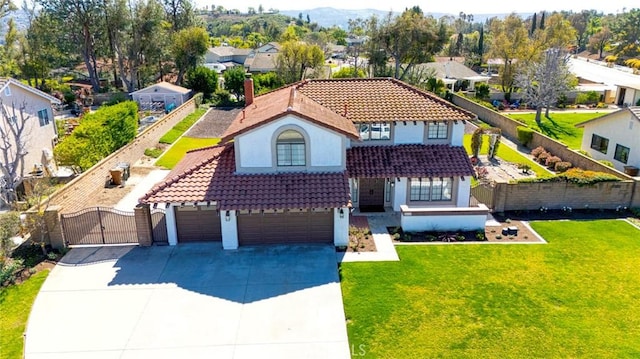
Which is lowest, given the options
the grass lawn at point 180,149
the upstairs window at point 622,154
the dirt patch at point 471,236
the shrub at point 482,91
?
the dirt patch at point 471,236

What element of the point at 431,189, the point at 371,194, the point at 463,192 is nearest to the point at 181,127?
the point at 371,194

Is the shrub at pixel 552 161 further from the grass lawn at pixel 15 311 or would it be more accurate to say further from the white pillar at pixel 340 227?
the grass lawn at pixel 15 311

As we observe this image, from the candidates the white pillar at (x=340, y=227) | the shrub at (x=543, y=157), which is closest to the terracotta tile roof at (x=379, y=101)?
the white pillar at (x=340, y=227)

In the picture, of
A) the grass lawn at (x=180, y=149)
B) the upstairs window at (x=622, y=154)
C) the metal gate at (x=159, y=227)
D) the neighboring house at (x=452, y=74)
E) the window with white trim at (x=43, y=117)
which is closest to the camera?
the metal gate at (x=159, y=227)

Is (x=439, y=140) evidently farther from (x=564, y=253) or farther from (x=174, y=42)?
(x=174, y=42)

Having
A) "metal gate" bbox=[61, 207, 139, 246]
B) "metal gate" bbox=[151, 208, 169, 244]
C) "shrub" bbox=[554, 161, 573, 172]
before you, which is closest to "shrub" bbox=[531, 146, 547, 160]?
"shrub" bbox=[554, 161, 573, 172]

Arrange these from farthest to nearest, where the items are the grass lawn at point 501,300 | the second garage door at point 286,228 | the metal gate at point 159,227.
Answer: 1. the metal gate at point 159,227
2. the second garage door at point 286,228
3. the grass lawn at point 501,300

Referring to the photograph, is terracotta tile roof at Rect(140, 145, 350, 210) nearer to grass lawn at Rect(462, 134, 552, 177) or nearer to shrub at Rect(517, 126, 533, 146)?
grass lawn at Rect(462, 134, 552, 177)
